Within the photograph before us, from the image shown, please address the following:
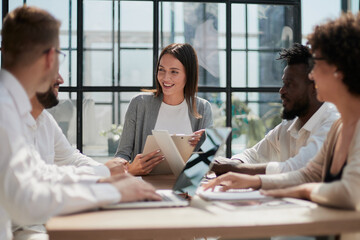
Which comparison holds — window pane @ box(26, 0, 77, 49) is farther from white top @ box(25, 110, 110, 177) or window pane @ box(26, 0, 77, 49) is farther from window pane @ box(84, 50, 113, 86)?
white top @ box(25, 110, 110, 177)

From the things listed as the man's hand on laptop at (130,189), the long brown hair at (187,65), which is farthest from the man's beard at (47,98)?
the long brown hair at (187,65)

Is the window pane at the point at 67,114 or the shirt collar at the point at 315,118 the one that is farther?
the window pane at the point at 67,114

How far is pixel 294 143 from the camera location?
257 cm

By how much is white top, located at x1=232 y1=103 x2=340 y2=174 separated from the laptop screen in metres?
0.49

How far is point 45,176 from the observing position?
1.45 metres

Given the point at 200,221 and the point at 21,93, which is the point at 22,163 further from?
the point at 200,221

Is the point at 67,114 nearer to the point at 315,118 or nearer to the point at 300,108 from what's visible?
the point at 300,108

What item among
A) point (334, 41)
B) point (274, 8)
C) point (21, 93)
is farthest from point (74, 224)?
point (274, 8)

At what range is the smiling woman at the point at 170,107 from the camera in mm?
3162

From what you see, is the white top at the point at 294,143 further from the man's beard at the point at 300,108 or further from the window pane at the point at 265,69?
the window pane at the point at 265,69

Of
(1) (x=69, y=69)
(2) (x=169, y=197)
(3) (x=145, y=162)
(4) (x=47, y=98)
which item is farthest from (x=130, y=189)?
(1) (x=69, y=69)

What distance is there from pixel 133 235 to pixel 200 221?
0.66 ft

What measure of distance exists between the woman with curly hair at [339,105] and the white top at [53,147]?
761 millimetres

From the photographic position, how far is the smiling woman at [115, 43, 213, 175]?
3162mm
